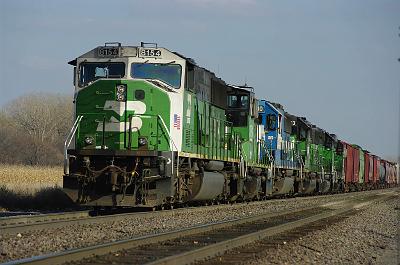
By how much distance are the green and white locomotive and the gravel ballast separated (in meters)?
4.23

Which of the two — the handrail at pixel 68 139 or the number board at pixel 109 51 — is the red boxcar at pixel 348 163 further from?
the handrail at pixel 68 139

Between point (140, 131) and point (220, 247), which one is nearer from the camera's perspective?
point (220, 247)

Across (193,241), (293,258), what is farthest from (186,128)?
(293,258)

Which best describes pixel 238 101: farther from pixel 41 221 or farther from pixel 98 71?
pixel 41 221

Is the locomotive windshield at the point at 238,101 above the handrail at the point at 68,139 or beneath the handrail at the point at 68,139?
above

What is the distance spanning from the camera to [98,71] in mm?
16016

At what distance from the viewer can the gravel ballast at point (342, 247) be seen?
9023mm

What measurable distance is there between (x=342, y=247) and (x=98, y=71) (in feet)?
26.6

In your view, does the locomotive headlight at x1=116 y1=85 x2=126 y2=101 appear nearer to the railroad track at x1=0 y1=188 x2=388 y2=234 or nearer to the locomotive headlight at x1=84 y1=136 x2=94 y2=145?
the locomotive headlight at x1=84 y1=136 x2=94 y2=145

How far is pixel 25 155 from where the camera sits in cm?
6662

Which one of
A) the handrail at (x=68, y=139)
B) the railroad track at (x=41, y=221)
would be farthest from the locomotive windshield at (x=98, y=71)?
the railroad track at (x=41, y=221)

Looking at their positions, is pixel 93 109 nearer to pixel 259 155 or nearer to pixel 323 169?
pixel 259 155

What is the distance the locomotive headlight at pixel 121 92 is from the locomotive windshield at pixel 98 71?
0.44 metres

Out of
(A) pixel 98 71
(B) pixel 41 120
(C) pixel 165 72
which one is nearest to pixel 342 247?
(C) pixel 165 72
